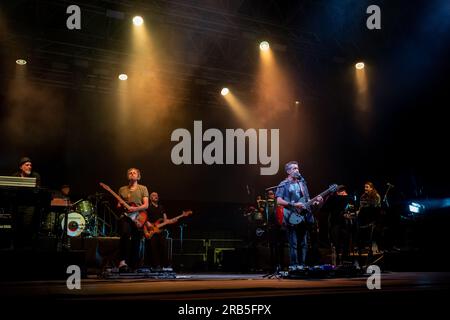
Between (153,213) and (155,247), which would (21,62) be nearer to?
(153,213)

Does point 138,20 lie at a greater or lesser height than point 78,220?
greater

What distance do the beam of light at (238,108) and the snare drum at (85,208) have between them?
18.0ft

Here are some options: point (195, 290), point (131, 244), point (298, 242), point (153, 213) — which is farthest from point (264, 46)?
point (195, 290)

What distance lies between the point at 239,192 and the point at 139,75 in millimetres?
4653

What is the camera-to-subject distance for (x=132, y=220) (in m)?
7.53

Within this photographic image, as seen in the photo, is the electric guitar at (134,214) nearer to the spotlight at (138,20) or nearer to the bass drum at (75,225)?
the bass drum at (75,225)

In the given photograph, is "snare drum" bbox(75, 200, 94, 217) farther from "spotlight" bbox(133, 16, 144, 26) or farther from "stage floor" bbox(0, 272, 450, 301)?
"stage floor" bbox(0, 272, 450, 301)

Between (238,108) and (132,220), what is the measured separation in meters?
7.82

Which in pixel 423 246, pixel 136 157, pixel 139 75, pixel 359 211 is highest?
pixel 139 75

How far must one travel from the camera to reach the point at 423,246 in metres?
9.70

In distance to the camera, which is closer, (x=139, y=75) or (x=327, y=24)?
(x=327, y=24)
